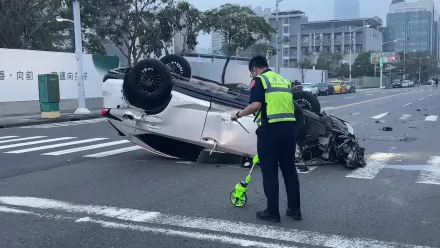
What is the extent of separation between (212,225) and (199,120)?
11.5 ft

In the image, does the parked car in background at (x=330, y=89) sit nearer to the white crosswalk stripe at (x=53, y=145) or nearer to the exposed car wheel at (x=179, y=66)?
the white crosswalk stripe at (x=53, y=145)

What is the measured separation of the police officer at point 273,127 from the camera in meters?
5.52

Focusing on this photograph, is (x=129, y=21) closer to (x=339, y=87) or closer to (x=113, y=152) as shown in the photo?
(x=113, y=152)

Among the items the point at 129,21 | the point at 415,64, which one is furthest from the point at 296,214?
the point at 415,64

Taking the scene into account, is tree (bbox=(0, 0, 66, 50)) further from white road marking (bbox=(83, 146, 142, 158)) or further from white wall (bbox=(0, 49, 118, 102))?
white road marking (bbox=(83, 146, 142, 158))

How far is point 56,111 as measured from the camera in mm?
20953

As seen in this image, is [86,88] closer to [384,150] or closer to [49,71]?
[49,71]

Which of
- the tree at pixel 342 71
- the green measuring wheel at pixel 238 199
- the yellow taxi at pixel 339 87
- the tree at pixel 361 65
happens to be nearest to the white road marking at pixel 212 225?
the green measuring wheel at pixel 238 199


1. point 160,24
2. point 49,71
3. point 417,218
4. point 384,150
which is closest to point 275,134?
point 417,218

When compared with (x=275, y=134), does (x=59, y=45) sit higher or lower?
higher

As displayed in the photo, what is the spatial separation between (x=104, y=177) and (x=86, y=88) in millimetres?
19213

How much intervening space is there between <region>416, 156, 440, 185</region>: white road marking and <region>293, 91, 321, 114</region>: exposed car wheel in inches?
85.8

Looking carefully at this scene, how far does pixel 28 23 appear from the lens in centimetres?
3241

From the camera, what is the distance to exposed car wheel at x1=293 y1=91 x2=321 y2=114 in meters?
9.53
